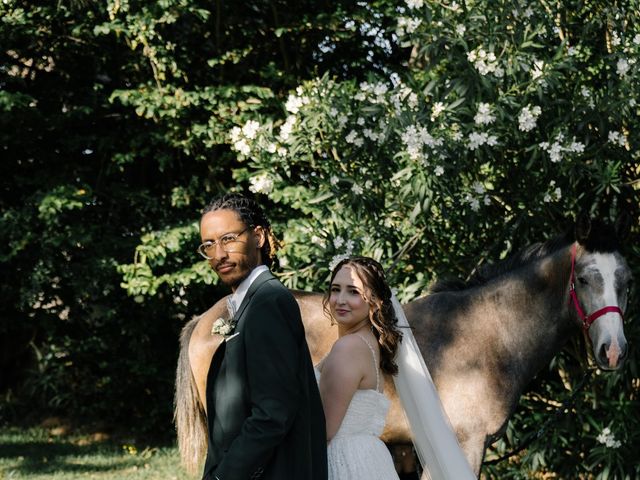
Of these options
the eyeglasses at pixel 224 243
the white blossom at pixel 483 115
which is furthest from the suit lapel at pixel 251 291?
the white blossom at pixel 483 115

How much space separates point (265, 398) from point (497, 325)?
9.20 ft

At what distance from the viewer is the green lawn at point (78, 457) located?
26.1 ft

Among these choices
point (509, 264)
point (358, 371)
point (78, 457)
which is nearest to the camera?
point (358, 371)

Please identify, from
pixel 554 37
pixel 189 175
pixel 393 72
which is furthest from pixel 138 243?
pixel 554 37

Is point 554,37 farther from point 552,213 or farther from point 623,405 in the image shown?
point 623,405

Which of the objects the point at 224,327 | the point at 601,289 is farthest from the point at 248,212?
the point at 601,289

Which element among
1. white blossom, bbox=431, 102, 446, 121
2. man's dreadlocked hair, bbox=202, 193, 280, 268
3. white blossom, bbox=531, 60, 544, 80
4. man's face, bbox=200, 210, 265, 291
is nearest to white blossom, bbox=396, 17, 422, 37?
white blossom, bbox=431, 102, 446, 121

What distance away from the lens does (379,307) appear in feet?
9.94

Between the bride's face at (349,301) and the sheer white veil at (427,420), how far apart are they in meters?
0.51

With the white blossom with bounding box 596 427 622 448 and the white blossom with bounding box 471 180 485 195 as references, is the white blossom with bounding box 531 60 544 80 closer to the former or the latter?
the white blossom with bounding box 471 180 485 195

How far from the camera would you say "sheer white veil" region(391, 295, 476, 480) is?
347 centimetres

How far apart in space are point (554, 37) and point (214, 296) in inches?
197

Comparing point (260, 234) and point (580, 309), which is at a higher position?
point (260, 234)

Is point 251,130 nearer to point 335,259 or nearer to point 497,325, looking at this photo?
point 335,259
